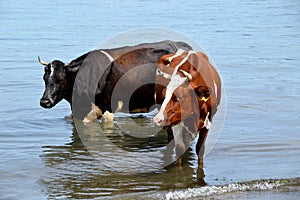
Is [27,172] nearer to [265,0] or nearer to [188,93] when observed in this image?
[188,93]

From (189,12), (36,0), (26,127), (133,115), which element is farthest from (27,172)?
(36,0)

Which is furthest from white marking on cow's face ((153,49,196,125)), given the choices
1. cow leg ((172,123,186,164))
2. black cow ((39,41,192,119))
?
black cow ((39,41,192,119))

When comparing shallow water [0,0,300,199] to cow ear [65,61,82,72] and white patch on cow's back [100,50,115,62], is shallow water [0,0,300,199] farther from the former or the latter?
white patch on cow's back [100,50,115,62]

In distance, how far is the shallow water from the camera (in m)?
8.76

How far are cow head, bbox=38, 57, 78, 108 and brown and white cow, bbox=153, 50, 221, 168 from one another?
2.72 meters

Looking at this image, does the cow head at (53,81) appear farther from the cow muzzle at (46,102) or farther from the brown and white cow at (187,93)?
the brown and white cow at (187,93)

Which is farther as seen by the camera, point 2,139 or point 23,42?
point 23,42

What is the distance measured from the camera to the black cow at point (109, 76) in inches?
440

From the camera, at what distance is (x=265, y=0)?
36.1 metres

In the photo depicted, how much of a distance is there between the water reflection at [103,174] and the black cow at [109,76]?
0.70m

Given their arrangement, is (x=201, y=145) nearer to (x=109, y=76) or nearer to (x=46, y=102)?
(x=109, y=76)

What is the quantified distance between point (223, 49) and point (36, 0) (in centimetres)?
1743

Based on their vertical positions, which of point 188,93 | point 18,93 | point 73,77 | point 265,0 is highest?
point 188,93

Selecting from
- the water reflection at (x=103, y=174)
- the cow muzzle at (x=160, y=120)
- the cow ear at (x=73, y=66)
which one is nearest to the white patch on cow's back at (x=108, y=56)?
the cow ear at (x=73, y=66)
